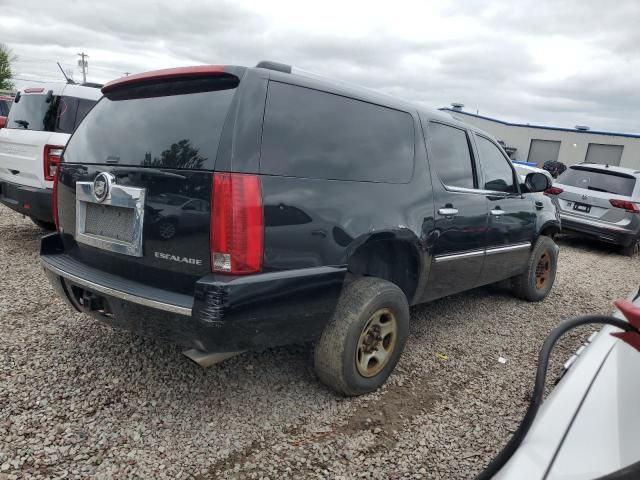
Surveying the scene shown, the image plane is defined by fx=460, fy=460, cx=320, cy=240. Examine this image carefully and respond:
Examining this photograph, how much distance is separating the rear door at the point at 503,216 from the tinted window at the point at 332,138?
1.21 meters

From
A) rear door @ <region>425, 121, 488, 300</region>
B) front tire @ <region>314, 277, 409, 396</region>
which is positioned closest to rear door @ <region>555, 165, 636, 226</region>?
rear door @ <region>425, 121, 488, 300</region>

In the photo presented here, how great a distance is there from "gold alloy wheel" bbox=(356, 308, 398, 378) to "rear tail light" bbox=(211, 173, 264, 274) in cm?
96

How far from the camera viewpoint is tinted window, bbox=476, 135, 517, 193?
13.2ft

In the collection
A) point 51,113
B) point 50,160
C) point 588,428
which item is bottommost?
point 588,428

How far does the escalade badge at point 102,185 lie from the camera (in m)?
2.41

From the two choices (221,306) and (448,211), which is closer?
(221,306)

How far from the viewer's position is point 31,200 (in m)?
4.97

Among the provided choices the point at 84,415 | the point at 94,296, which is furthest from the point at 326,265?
the point at 84,415

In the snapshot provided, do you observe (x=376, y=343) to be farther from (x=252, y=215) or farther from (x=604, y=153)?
(x=604, y=153)

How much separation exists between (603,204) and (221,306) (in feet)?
27.2

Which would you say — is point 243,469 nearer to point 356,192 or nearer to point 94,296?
point 94,296

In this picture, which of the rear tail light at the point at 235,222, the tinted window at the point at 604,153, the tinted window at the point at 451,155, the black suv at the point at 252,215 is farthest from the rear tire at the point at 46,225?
the tinted window at the point at 604,153

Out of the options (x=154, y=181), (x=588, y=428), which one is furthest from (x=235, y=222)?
(x=588, y=428)

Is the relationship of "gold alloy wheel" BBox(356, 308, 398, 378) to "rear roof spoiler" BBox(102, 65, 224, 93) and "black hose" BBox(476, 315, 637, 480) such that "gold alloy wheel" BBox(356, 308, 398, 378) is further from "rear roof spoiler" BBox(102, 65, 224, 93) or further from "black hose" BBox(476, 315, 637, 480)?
"rear roof spoiler" BBox(102, 65, 224, 93)
